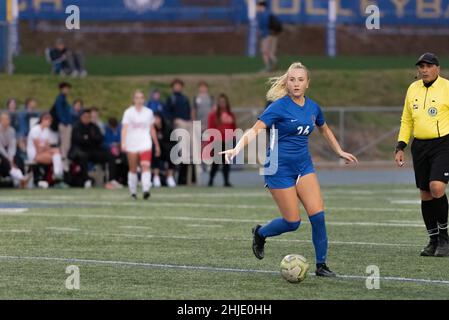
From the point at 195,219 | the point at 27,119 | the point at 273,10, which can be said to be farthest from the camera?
the point at 273,10

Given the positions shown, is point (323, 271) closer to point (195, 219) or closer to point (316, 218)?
point (316, 218)

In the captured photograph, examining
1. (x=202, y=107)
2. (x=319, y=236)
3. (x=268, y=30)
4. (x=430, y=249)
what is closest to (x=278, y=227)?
(x=319, y=236)

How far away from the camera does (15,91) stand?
34.7 m

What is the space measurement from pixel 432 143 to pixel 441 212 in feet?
2.42

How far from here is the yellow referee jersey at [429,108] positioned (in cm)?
1409

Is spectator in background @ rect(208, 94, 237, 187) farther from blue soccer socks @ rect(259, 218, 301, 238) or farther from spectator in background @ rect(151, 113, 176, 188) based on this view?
blue soccer socks @ rect(259, 218, 301, 238)

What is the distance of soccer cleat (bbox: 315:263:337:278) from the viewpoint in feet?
39.8

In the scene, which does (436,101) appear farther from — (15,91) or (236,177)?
(15,91)

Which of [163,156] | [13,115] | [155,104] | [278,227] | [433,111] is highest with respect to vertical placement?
[433,111]

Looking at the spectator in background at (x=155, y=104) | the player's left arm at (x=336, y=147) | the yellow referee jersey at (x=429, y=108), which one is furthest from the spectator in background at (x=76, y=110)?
the player's left arm at (x=336, y=147)

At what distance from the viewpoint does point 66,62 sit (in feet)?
124

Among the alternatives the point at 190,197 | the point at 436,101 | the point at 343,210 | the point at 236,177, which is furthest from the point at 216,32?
the point at 436,101

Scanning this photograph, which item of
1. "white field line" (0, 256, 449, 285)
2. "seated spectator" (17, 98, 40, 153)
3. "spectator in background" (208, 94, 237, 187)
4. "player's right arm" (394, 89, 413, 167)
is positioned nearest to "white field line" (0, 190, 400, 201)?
"spectator in background" (208, 94, 237, 187)
